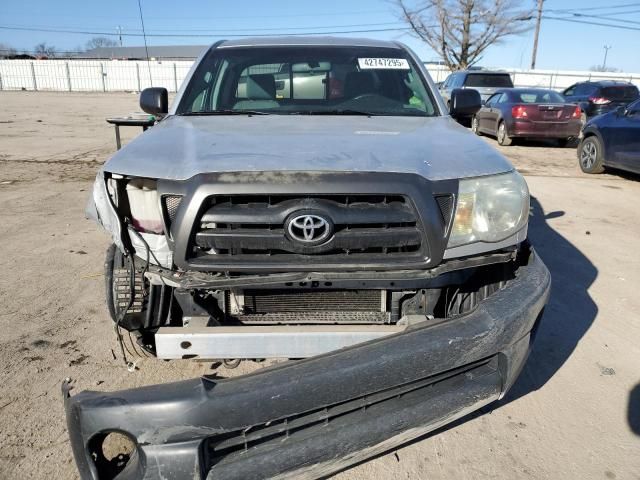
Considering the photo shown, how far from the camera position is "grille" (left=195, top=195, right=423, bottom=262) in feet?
6.61

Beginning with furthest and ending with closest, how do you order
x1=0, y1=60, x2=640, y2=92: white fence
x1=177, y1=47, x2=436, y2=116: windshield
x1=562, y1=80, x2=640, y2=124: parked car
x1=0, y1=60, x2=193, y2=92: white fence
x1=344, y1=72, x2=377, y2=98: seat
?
x1=0, y1=60, x2=193, y2=92: white fence, x1=0, y1=60, x2=640, y2=92: white fence, x1=562, y1=80, x2=640, y2=124: parked car, x1=344, y1=72, x2=377, y2=98: seat, x1=177, y1=47, x2=436, y2=116: windshield

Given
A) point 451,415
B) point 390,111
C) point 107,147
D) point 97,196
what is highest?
point 390,111

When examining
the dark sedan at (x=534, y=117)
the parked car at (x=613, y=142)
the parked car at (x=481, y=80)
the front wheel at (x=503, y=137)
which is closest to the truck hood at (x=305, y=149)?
the parked car at (x=613, y=142)

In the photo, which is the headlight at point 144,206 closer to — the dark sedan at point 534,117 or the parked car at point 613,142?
the parked car at point 613,142

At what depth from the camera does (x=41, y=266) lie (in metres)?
4.48

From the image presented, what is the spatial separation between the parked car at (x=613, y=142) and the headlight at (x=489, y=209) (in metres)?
7.22

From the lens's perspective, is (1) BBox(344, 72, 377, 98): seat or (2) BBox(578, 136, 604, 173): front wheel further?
(2) BBox(578, 136, 604, 173): front wheel

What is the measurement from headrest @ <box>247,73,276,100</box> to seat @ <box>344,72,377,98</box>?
0.52 metres

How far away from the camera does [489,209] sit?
87.5 inches

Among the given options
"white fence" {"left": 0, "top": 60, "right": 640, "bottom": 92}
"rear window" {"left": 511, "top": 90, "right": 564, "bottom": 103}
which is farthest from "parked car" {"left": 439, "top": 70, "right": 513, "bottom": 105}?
"white fence" {"left": 0, "top": 60, "right": 640, "bottom": 92}

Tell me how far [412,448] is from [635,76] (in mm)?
38839

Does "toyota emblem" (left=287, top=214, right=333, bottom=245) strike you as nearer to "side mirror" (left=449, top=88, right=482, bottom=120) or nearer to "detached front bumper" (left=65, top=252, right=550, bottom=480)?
"detached front bumper" (left=65, top=252, right=550, bottom=480)

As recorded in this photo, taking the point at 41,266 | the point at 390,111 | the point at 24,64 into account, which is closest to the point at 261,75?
the point at 390,111

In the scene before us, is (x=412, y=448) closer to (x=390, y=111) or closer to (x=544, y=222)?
(x=390, y=111)
